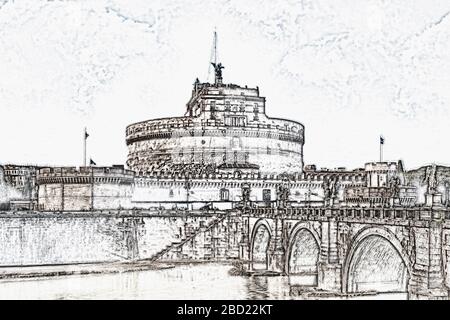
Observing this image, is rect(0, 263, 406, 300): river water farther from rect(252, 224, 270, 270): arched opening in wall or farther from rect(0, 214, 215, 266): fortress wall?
rect(0, 214, 215, 266): fortress wall

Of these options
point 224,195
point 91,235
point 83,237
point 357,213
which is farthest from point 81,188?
point 357,213

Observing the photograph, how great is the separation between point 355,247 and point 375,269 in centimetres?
135

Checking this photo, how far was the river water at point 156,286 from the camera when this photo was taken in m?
29.4

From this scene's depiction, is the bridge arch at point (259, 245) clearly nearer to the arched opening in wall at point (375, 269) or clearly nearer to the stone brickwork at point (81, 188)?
the stone brickwork at point (81, 188)

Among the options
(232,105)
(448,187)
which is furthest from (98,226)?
(448,187)

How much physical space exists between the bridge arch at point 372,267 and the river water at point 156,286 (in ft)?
2.51

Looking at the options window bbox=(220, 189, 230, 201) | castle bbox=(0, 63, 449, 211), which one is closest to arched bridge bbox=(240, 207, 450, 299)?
castle bbox=(0, 63, 449, 211)

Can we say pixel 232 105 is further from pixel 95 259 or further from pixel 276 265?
pixel 276 265

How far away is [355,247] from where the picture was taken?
2720 cm

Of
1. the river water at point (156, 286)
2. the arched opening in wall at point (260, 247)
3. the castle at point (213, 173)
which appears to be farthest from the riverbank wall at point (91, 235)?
the river water at point (156, 286)

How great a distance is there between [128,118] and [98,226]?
7.85 m

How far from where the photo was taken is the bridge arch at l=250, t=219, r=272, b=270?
3909 cm

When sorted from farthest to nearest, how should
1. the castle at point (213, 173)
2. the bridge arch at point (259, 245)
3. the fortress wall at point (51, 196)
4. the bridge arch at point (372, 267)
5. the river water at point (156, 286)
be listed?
the castle at point (213, 173)
the fortress wall at point (51, 196)
the bridge arch at point (259, 245)
the river water at point (156, 286)
the bridge arch at point (372, 267)

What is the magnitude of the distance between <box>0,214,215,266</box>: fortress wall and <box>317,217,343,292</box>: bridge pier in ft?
52.5
